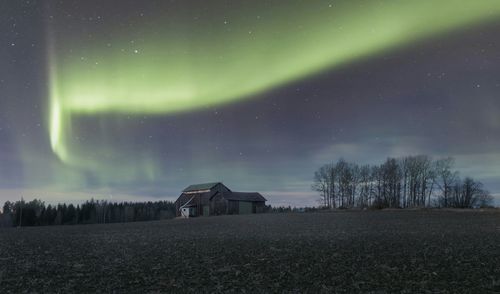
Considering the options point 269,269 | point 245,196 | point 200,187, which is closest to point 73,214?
point 200,187

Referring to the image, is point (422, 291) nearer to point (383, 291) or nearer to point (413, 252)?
point (383, 291)

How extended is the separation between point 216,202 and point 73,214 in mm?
43402

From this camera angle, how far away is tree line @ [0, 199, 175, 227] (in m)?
108

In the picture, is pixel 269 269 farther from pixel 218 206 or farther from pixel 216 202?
pixel 216 202

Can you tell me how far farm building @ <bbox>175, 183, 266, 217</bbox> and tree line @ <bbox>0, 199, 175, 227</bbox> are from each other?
1446 centimetres

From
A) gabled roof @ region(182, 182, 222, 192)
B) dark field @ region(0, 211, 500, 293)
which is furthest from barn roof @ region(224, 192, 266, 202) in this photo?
dark field @ region(0, 211, 500, 293)

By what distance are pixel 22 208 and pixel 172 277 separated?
10922 cm

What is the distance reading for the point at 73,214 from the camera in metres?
124

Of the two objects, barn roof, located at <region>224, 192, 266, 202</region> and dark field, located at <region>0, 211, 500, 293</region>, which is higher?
barn roof, located at <region>224, 192, 266, 202</region>

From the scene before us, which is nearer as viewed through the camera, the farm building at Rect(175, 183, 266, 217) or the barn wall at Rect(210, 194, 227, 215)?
the barn wall at Rect(210, 194, 227, 215)

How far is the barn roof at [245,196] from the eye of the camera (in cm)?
12494

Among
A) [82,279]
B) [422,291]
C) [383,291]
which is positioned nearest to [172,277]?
[82,279]

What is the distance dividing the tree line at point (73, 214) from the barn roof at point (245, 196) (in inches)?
1002

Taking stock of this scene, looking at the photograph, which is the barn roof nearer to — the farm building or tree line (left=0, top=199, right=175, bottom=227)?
the farm building
